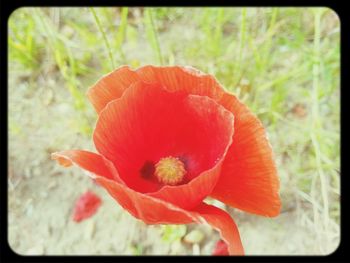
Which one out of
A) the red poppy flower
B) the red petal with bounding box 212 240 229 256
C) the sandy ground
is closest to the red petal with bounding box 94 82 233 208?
the red poppy flower

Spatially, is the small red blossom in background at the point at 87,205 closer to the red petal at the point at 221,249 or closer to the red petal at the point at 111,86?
the red petal at the point at 221,249

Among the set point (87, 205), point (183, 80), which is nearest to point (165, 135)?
point (183, 80)

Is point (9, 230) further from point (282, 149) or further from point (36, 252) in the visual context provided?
point (282, 149)

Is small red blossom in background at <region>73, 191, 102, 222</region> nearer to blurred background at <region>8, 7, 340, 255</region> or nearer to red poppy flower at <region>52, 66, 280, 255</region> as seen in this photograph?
blurred background at <region>8, 7, 340, 255</region>

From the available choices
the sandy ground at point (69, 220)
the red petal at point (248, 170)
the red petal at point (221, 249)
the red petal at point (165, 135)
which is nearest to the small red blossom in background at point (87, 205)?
the sandy ground at point (69, 220)

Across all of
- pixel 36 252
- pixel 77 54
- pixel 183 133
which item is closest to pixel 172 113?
pixel 183 133

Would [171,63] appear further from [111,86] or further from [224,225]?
[224,225]

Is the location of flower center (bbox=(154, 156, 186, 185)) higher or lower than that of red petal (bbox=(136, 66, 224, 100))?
lower
